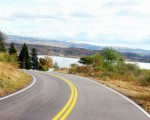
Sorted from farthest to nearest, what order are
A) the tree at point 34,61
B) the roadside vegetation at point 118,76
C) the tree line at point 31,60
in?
the tree at point 34,61 → the tree line at point 31,60 → the roadside vegetation at point 118,76

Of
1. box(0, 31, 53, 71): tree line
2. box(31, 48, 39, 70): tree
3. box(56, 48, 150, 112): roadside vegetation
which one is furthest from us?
box(31, 48, 39, 70): tree

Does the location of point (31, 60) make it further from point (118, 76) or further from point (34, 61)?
point (118, 76)

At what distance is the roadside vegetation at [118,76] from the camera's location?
23.1 m

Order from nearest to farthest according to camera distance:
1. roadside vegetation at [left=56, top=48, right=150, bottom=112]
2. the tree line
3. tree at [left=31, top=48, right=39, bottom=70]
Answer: roadside vegetation at [left=56, top=48, right=150, bottom=112] < the tree line < tree at [left=31, top=48, right=39, bottom=70]

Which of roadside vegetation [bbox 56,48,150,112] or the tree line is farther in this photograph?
the tree line

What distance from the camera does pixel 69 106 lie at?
1513 centimetres

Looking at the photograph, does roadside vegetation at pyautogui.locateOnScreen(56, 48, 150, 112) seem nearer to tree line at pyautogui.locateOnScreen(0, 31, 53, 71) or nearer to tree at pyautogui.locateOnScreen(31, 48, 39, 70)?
tree line at pyautogui.locateOnScreen(0, 31, 53, 71)

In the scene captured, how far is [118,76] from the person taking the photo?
39281mm

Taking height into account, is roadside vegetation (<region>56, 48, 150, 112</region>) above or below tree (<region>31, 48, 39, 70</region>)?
above

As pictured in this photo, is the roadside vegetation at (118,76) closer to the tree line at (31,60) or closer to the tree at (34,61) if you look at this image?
the tree line at (31,60)

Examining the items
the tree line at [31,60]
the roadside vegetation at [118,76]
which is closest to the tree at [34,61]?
the tree line at [31,60]

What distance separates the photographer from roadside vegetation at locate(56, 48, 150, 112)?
910 inches

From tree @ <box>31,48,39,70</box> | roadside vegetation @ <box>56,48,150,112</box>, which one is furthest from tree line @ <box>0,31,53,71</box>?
roadside vegetation @ <box>56,48,150,112</box>

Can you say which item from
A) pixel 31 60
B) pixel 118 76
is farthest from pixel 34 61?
pixel 118 76
